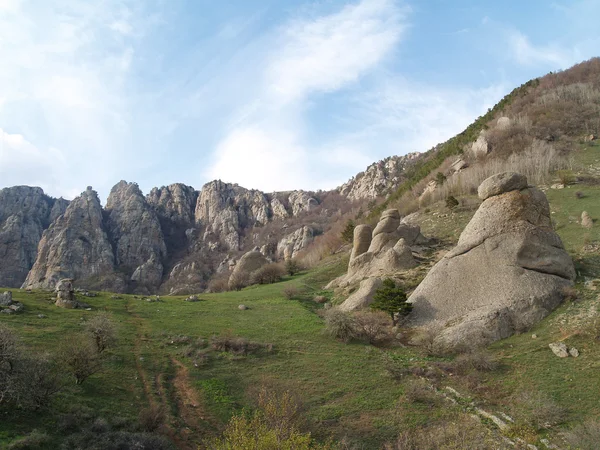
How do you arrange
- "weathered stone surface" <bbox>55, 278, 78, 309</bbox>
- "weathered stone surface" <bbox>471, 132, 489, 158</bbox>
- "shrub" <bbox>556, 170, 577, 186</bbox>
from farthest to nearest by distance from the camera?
"weathered stone surface" <bbox>471, 132, 489, 158</bbox> → "shrub" <bbox>556, 170, 577, 186</bbox> → "weathered stone surface" <bbox>55, 278, 78, 309</bbox>

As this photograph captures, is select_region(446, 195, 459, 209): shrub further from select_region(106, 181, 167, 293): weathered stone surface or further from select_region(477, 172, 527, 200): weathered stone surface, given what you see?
select_region(106, 181, 167, 293): weathered stone surface

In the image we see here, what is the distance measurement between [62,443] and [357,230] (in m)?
30.9

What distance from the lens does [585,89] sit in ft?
205

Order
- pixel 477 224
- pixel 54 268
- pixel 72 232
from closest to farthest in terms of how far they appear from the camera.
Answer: pixel 477 224
pixel 54 268
pixel 72 232

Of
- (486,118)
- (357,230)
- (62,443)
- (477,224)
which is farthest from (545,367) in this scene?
(486,118)

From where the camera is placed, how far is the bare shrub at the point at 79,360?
46.6 ft

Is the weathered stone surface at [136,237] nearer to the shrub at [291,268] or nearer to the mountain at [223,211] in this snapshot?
the mountain at [223,211]

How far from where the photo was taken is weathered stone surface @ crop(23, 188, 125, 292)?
310ft

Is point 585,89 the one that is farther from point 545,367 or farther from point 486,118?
point 545,367

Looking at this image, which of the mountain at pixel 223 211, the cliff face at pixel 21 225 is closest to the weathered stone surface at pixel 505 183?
the mountain at pixel 223 211

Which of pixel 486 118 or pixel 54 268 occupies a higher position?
pixel 486 118

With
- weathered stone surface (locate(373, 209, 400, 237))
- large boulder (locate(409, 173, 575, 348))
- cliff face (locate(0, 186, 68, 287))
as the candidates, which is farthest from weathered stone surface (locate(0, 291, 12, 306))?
cliff face (locate(0, 186, 68, 287))

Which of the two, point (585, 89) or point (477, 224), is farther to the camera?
point (585, 89)

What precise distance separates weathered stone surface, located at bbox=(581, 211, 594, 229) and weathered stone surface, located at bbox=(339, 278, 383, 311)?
1631 centimetres
